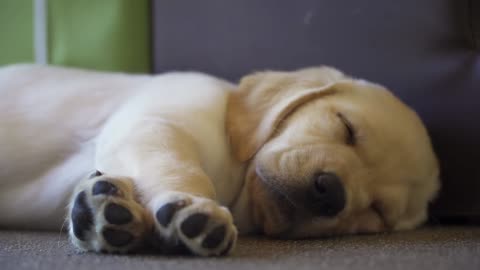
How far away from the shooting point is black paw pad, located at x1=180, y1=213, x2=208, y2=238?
47.9 inches

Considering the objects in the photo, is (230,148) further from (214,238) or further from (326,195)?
(214,238)

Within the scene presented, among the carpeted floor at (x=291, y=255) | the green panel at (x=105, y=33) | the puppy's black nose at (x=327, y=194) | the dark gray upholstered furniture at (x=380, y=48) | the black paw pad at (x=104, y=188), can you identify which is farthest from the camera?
the green panel at (x=105, y=33)

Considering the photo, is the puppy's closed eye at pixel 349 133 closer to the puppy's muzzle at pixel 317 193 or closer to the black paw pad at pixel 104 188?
the puppy's muzzle at pixel 317 193

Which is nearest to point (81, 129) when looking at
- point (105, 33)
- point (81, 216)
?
point (81, 216)

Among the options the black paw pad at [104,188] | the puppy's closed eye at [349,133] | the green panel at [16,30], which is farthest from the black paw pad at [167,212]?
the green panel at [16,30]

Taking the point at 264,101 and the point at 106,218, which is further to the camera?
the point at 264,101

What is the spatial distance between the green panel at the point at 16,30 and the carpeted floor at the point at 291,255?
1381mm

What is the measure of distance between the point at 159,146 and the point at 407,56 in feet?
3.38

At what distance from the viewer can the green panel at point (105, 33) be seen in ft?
9.39

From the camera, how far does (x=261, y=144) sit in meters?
1.85

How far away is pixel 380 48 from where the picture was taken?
2252 millimetres

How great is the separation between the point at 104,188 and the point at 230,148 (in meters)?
0.66

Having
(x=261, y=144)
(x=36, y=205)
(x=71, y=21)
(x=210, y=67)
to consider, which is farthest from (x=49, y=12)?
(x=261, y=144)

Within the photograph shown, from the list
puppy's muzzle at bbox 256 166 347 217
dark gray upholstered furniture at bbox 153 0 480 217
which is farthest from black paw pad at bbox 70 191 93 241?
dark gray upholstered furniture at bbox 153 0 480 217
